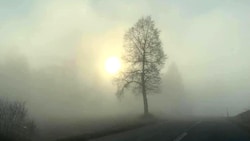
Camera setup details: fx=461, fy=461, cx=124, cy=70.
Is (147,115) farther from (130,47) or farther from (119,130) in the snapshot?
(119,130)

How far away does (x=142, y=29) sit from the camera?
2330 inches

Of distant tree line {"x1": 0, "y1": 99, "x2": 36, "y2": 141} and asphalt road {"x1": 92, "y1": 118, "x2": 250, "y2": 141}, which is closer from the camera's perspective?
distant tree line {"x1": 0, "y1": 99, "x2": 36, "y2": 141}

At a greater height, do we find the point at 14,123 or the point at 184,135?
the point at 14,123

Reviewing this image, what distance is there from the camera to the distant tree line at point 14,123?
2292 cm

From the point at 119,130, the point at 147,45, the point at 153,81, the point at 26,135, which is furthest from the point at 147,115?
the point at 26,135

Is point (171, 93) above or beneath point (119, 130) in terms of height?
above

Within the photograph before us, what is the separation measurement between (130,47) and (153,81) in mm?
5303

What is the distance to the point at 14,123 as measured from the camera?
80.4ft

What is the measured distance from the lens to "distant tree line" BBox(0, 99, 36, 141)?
2292cm

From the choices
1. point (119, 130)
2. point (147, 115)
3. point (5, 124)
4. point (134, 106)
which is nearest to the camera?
point (5, 124)

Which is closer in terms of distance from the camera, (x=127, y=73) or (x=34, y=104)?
(x=127, y=73)

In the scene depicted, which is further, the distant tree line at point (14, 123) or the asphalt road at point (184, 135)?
the asphalt road at point (184, 135)

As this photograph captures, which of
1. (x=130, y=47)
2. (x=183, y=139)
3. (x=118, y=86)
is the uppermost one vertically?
(x=130, y=47)

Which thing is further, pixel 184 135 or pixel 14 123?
pixel 184 135
